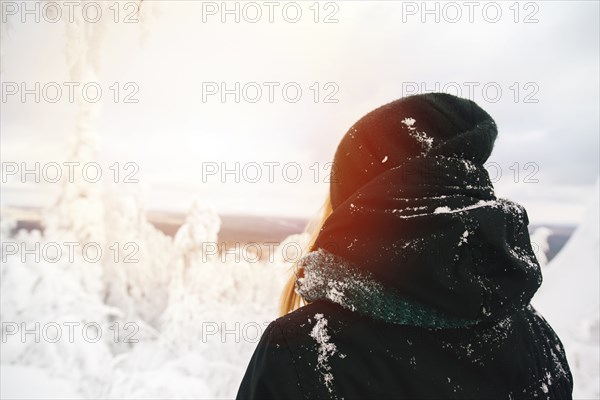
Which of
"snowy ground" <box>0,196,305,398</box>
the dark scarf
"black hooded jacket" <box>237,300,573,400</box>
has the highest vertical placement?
the dark scarf

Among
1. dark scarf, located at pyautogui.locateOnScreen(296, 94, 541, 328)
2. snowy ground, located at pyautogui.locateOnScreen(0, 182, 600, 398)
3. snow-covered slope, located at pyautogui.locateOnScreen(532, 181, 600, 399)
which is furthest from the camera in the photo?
snowy ground, located at pyautogui.locateOnScreen(0, 182, 600, 398)

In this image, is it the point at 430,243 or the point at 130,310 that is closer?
the point at 430,243

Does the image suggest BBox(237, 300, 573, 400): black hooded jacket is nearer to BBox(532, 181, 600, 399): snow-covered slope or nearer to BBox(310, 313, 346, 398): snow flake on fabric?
BBox(310, 313, 346, 398): snow flake on fabric

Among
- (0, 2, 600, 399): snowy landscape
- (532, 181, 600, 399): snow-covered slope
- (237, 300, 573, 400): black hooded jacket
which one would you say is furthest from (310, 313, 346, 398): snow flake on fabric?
(532, 181, 600, 399): snow-covered slope

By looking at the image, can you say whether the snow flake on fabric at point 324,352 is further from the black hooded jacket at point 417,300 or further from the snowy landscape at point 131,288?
the snowy landscape at point 131,288

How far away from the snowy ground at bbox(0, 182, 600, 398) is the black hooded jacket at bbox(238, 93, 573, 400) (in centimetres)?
145

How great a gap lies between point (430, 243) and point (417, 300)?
0.22 feet

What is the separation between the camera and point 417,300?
0.43m

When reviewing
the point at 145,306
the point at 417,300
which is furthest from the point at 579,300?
the point at 145,306

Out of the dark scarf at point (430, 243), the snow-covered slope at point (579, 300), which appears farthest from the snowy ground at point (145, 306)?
the dark scarf at point (430, 243)

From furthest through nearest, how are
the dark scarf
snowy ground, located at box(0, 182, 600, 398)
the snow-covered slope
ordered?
snowy ground, located at box(0, 182, 600, 398) → the snow-covered slope → the dark scarf

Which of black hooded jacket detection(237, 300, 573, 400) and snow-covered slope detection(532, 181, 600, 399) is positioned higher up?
black hooded jacket detection(237, 300, 573, 400)

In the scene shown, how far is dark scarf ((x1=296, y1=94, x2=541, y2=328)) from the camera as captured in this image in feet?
1.40

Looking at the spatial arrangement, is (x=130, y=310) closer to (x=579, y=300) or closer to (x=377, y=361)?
(x=377, y=361)
